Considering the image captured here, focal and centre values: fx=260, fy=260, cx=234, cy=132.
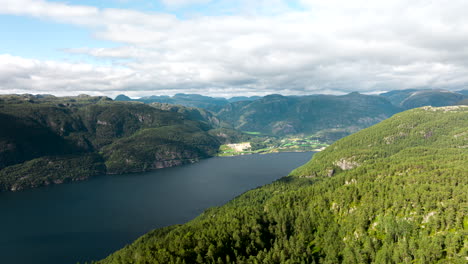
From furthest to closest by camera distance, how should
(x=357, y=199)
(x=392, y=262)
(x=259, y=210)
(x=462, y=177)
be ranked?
(x=259, y=210) → (x=357, y=199) → (x=462, y=177) → (x=392, y=262)

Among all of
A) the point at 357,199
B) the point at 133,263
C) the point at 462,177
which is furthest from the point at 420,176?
the point at 133,263

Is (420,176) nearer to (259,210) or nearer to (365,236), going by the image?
(365,236)

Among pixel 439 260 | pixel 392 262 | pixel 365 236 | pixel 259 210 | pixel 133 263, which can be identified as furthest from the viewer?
pixel 259 210

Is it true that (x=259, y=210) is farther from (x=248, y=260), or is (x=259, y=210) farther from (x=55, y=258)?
(x=55, y=258)

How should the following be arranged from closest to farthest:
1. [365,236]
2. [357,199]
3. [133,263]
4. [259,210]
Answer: [133,263] → [365,236] → [357,199] → [259,210]

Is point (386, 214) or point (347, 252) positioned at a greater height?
point (386, 214)

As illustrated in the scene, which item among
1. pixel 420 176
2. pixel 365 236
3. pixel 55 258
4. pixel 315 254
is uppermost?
pixel 420 176

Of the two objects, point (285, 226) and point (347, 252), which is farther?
point (285, 226)

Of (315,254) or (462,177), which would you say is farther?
(462,177)

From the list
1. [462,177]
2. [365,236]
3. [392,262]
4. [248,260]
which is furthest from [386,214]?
[248,260]
